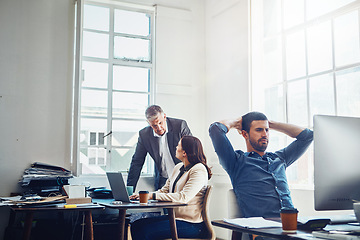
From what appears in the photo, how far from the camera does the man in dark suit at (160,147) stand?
15.7 ft

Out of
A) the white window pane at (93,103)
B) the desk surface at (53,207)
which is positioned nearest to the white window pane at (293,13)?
the white window pane at (93,103)

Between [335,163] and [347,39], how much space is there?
210 centimetres

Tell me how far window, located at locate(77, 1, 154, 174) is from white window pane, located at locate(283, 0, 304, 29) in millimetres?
1881

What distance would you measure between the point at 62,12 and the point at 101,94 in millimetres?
1102

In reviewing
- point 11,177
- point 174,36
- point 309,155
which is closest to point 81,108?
point 11,177

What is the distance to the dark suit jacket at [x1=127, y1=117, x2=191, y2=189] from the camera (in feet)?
15.8

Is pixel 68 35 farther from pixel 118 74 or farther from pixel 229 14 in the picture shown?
pixel 229 14

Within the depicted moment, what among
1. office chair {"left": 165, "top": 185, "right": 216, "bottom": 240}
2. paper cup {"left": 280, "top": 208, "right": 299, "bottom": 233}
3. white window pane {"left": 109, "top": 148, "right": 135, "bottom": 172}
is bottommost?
office chair {"left": 165, "top": 185, "right": 216, "bottom": 240}

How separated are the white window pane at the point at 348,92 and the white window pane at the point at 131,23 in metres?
2.78

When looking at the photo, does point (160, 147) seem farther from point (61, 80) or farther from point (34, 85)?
point (34, 85)

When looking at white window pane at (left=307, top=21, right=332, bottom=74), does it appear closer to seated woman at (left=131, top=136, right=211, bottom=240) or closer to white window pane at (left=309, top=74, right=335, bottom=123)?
white window pane at (left=309, top=74, right=335, bottom=123)

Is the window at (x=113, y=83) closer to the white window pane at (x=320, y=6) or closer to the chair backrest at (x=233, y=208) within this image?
the white window pane at (x=320, y=6)

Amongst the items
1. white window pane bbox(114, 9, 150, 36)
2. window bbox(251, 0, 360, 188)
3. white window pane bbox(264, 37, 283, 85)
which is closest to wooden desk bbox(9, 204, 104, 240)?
window bbox(251, 0, 360, 188)

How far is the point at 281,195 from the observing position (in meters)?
3.08
